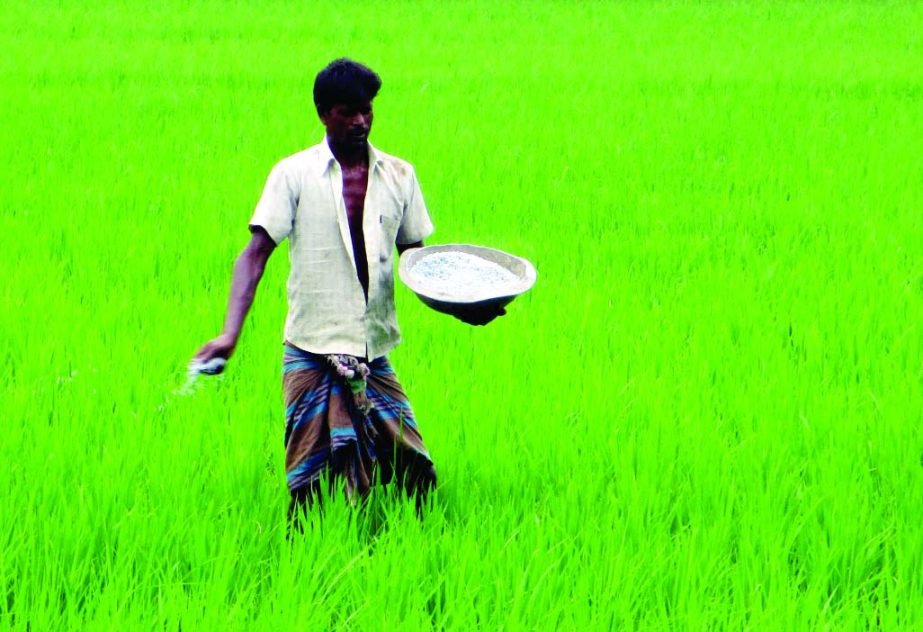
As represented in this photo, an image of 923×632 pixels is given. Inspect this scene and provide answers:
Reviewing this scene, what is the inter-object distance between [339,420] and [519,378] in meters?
1.07

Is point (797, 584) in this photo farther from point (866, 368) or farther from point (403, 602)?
point (866, 368)

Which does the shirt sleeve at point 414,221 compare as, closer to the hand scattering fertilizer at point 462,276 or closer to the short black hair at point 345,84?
the hand scattering fertilizer at point 462,276

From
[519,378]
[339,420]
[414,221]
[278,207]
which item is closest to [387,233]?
[414,221]

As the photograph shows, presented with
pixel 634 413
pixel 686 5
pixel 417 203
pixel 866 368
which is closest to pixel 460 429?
pixel 634 413

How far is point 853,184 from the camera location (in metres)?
5.50

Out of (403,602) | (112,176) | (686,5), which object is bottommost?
(403,602)

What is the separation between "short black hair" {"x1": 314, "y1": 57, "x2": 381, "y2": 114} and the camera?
2033mm

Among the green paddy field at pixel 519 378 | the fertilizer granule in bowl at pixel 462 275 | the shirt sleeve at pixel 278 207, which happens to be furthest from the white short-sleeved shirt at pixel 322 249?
the green paddy field at pixel 519 378

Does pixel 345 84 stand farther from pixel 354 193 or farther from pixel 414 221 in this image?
pixel 414 221

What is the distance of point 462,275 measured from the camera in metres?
2.21

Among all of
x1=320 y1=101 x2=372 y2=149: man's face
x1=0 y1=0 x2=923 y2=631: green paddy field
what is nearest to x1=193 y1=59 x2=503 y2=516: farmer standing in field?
x1=320 y1=101 x2=372 y2=149: man's face

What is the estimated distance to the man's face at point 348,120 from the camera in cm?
208

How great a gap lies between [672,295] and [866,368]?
33.0 inches

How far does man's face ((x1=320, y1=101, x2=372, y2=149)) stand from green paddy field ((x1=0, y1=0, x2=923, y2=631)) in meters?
0.76
